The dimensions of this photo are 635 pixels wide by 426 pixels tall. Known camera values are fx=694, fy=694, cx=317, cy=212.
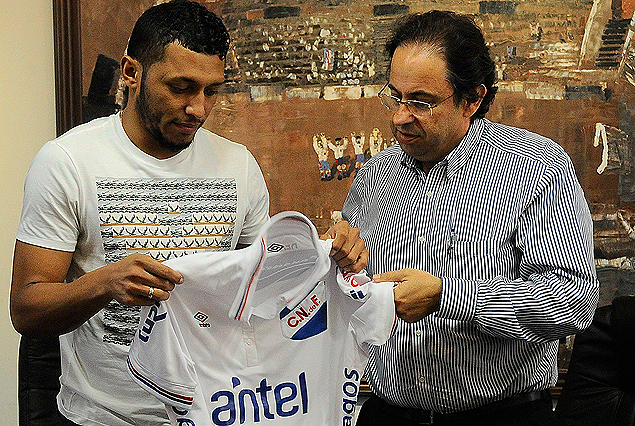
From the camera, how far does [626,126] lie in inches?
92.7

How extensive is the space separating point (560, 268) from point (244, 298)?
70cm

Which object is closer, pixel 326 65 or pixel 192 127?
pixel 192 127

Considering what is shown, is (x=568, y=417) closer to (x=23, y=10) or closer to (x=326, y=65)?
(x=326, y=65)

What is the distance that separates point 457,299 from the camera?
147 centimetres

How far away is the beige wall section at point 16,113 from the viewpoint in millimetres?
2500

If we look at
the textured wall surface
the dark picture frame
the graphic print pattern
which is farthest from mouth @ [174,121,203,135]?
the dark picture frame

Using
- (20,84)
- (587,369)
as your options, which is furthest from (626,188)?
(20,84)

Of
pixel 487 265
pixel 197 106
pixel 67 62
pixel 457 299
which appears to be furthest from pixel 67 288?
pixel 67 62

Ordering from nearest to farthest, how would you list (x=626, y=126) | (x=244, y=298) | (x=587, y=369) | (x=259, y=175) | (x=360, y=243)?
1. (x=244, y=298)
2. (x=360, y=243)
3. (x=259, y=175)
4. (x=587, y=369)
5. (x=626, y=126)

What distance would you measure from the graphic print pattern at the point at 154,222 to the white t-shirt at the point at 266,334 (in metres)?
0.19

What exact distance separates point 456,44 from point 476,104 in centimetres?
16

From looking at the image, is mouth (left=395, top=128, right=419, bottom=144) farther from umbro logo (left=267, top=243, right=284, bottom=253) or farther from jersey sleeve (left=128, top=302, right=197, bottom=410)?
jersey sleeve (left=128, top=302, right=197, bottom=410)

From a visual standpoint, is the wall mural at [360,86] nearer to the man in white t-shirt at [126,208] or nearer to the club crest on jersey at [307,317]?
the man in white t-shirt at [126,208]

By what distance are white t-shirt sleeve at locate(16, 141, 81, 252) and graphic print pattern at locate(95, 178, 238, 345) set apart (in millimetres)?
57
